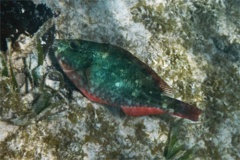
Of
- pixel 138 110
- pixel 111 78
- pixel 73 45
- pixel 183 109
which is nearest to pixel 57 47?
pixel 73 45

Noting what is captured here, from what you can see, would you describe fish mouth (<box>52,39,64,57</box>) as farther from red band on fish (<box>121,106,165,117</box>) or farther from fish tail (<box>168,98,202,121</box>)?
fish tail (<box>168,98,202,121</box>)

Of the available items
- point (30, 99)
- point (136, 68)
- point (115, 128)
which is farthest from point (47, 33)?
point (115, 128)

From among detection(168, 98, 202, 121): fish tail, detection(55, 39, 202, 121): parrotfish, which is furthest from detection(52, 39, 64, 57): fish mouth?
detection(168, 98, 202, 121): fish tail

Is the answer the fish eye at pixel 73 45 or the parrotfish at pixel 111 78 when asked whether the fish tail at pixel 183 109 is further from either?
the fish eye at pixel 73 45

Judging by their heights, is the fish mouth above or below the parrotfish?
above

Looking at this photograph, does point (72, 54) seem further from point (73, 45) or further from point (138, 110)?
point (138, 110)

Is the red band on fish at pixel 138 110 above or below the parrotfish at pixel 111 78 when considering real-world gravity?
below

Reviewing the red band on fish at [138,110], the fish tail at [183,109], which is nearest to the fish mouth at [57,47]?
the red band on fish at [138,110]

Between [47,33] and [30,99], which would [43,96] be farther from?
[47,33]
